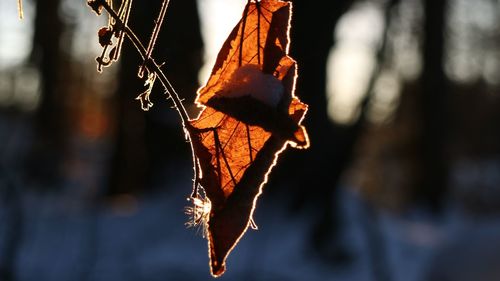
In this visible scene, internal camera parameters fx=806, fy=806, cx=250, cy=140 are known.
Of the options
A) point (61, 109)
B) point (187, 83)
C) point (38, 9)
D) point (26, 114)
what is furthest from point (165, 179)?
point (61, 109)

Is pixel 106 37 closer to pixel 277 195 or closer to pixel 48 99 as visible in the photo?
pixel 277 195

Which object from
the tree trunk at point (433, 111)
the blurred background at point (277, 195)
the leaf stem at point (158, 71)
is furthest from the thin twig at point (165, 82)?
the tree trunk at point (433, 111)

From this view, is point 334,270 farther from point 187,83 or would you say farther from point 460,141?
point 460,141

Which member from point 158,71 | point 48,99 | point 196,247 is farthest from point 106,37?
point 48,99

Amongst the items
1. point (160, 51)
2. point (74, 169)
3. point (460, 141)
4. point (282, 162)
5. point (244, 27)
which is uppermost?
point (244, 27)

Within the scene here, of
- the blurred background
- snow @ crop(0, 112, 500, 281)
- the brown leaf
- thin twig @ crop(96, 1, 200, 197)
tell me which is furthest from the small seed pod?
snow @ crop(0, 112, 500, 281)

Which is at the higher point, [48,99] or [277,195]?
[277,195]

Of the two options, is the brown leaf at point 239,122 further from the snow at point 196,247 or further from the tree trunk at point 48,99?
the tree trunk at point 48,99
